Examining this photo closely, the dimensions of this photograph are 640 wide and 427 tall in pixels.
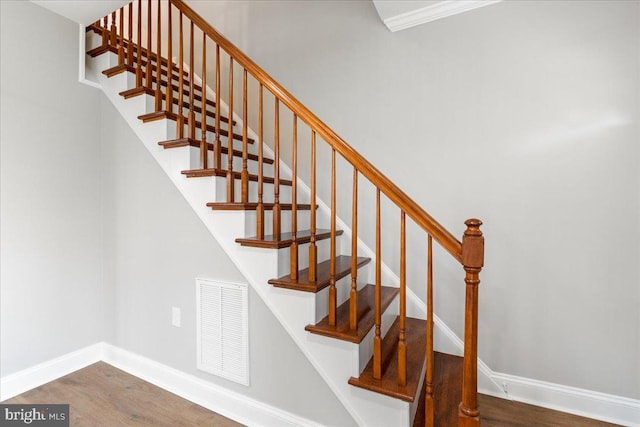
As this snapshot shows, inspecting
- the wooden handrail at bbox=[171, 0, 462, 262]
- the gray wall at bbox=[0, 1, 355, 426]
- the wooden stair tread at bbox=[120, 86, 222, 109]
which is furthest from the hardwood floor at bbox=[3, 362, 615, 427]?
the wooden stair tread at bbox=[120, 86, 222, 109]

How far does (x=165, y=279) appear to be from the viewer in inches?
81.9

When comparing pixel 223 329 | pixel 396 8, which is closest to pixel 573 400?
pixel 223 329

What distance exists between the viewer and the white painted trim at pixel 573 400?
1666 mm

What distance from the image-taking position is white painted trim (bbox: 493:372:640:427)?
1.67 meters

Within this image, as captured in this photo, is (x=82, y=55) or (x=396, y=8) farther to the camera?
(x=82, y=55)

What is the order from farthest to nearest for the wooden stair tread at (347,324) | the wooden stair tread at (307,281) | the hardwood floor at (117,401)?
1. the hardwood floor at (117,401)
2. the wooden stair tread at (307,281)
3. the wooden stair tread at (347,324)

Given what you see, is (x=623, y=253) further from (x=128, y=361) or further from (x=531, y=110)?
(x=128, y=361)

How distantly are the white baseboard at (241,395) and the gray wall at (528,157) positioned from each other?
7 centimetres

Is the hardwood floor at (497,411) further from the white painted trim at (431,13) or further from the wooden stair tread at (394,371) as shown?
the white painted trim at (431,13)

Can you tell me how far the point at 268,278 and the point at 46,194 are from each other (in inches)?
69.0

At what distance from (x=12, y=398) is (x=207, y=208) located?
1743 millimetres

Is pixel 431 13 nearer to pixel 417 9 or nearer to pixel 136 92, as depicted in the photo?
pixel 417 9

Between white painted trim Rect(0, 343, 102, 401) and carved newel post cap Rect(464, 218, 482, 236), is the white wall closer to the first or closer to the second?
white painted trim Rect(0, 343, 102, 401)

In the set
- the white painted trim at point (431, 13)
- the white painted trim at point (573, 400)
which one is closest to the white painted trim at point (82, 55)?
the white painted trim at point (431, 13)
